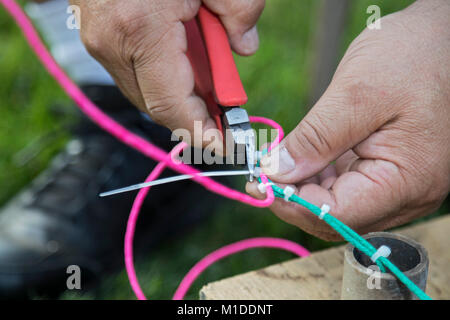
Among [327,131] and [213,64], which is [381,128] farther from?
[213,64]

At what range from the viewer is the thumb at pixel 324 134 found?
595 mm

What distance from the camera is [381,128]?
62 centimetres

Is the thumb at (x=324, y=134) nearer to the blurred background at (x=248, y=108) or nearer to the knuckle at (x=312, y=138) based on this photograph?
the knuckle at (x=312, y=138)

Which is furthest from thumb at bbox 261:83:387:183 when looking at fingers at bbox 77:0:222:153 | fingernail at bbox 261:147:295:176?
fingers at bbox 77:0:222:153

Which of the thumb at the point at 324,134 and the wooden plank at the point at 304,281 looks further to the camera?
the wooden plank at the point at 304,281

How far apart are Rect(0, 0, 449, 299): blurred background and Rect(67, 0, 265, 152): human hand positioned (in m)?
0.44

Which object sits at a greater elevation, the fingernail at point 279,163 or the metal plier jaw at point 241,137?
the metal plier jaw at point 241,137

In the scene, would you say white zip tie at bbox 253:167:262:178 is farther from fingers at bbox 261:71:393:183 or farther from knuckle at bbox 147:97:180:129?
knuckle at bbox 147:97:180:129

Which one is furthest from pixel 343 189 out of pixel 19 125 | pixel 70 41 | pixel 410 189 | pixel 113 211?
pixel 19 125

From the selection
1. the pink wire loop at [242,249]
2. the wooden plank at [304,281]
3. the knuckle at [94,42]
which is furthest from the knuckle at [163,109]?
the pink wire loop at [242,249]

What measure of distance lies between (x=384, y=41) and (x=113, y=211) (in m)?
0.70

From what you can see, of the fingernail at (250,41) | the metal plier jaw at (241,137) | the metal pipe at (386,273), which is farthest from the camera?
the fingernail at (250,41)

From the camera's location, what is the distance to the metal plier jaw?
615 millimetres

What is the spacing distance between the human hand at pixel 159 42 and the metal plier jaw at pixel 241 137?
0.06 metres
